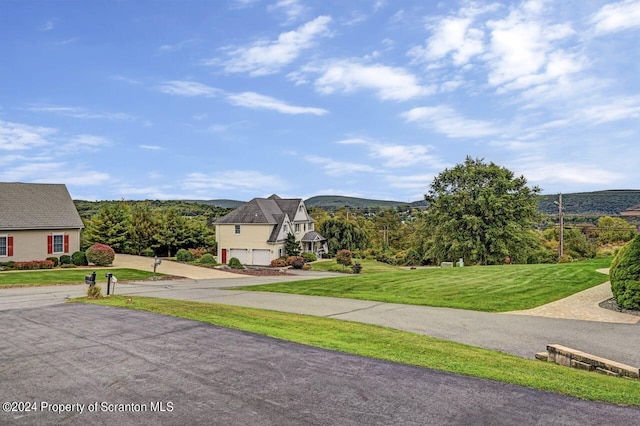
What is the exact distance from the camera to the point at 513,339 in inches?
415

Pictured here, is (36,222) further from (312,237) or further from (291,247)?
Answer: (312,237)

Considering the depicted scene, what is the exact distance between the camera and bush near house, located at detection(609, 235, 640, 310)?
44.4 ft

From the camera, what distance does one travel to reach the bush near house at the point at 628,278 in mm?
13526

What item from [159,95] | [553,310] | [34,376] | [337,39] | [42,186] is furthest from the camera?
[42,186]

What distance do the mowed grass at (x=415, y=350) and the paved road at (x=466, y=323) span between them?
44.8 inches

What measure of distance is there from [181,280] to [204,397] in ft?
75.7

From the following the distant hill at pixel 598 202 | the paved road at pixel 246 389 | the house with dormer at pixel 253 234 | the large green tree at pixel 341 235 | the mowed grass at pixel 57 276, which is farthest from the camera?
the distant hill at pixel 598 202

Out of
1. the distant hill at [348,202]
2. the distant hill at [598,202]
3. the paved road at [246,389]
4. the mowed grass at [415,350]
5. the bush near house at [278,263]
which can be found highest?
the distant hill at [348,202]

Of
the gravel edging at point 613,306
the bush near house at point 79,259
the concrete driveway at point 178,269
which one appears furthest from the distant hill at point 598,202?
the bush near house at point 79,259

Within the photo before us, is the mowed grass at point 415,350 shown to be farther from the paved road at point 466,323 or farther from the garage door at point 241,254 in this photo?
the garage door at point 241,254

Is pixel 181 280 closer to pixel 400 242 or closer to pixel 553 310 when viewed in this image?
pixel 553 310

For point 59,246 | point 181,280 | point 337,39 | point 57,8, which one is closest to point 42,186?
point 59,246

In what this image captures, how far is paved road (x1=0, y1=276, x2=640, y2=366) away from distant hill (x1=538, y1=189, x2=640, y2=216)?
187 ft

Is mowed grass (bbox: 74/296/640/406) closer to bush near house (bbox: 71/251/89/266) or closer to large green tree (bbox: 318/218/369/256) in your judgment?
bush near house (bbox: 71/251/89/266)
